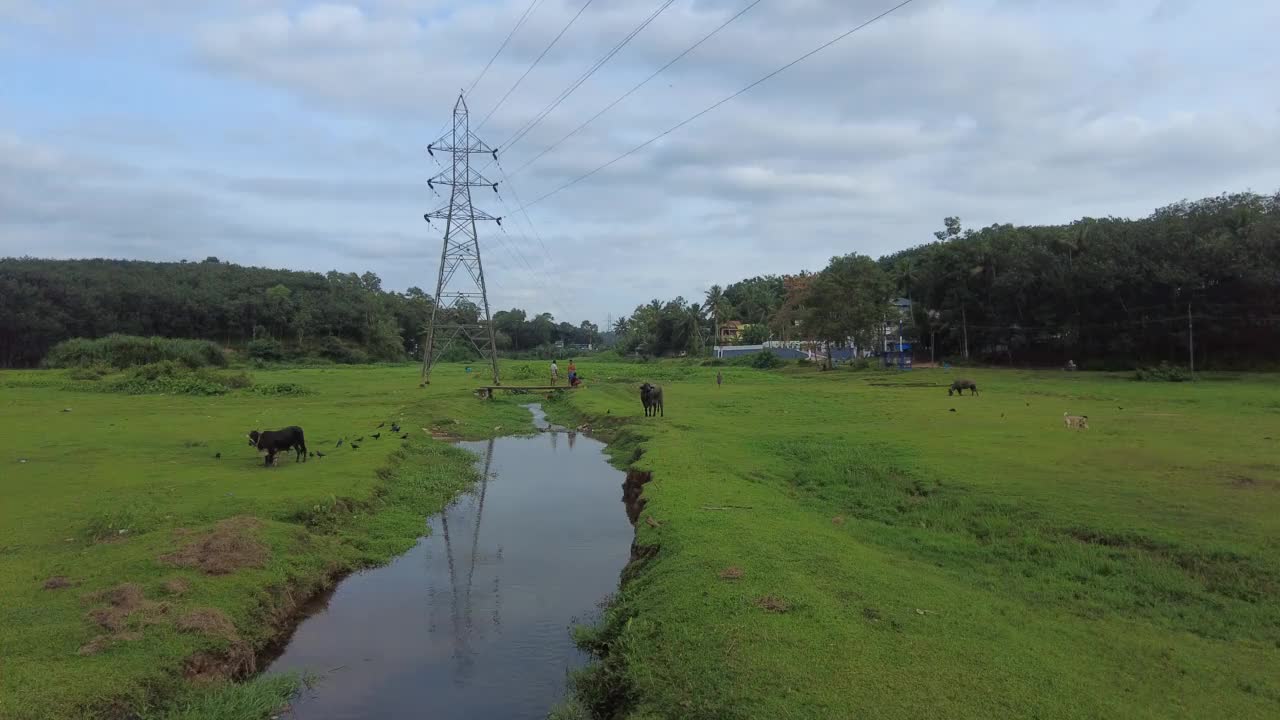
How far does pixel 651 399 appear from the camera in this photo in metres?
32.3

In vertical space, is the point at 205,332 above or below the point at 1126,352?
above

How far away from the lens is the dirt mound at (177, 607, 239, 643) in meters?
8.98

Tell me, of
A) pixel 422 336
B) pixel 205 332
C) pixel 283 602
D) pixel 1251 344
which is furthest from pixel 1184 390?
pixel 422 336

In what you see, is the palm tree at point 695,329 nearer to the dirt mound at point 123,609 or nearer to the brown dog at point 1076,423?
the brown dog at point 1076,423

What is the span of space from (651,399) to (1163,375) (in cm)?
3812

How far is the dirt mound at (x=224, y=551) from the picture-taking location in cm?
1088

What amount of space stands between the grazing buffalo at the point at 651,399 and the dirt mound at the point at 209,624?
2303 centimetres

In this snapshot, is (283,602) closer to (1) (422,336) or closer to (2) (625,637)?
(2) (625,637)

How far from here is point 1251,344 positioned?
173 ft

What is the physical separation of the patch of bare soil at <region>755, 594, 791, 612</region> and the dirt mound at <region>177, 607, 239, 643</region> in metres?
6.62

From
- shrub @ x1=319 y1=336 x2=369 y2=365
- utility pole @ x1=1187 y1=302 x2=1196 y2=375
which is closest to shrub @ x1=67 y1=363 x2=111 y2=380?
shrub @ x1=319 y1=336 x2=369 y2=365

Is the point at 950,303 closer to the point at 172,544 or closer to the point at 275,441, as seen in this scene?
the point at 275,441

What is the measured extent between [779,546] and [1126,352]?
195 feet

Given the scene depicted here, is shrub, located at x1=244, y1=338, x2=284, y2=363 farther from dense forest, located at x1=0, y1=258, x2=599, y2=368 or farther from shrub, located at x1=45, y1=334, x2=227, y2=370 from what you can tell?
shrub, located at x1=45, y1=334, x2=227, y2=370
